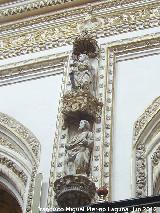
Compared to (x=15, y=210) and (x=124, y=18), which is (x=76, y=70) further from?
(x=15, y=210)

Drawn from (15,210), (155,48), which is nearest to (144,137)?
(155,48)

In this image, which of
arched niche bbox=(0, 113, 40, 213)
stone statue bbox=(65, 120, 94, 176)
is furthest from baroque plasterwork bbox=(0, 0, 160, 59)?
stone statue bbox=(65, 120, 94, 176)

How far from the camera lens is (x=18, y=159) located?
713 cm

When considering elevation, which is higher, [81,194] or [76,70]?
[76,70]

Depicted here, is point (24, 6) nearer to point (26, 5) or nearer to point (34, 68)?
point (26, 5)

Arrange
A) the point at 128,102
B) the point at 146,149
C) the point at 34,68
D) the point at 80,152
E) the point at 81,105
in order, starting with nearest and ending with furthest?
the point at 80,152 < the point at 146,149 < the point at 81,105 < the point at 128,102 < the point at 34,68

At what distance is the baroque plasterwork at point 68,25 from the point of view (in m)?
8.20

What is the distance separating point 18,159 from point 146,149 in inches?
60.7

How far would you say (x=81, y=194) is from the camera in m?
6.11

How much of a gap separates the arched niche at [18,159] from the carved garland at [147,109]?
3.00 ft

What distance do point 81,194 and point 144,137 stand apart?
3.64 ft

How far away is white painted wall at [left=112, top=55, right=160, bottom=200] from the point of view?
21.0 feet

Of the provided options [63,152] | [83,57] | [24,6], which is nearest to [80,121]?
[63,152]

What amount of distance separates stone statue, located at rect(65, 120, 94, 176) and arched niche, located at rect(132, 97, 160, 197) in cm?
50
